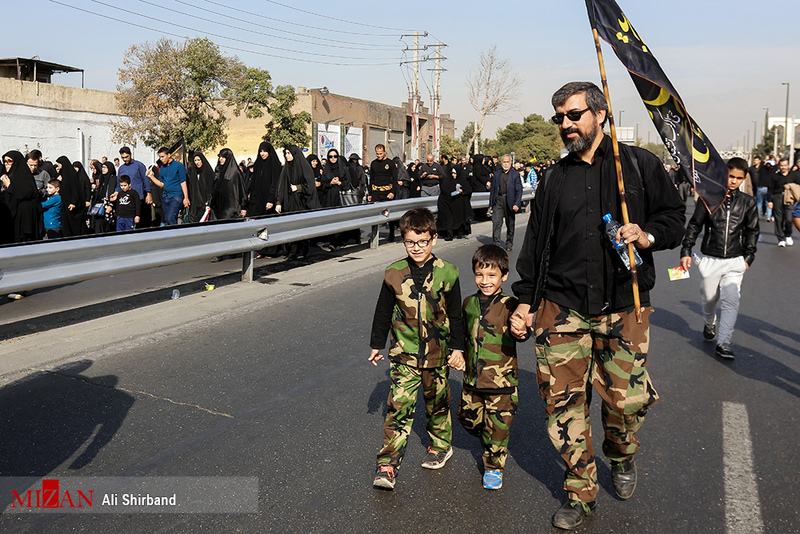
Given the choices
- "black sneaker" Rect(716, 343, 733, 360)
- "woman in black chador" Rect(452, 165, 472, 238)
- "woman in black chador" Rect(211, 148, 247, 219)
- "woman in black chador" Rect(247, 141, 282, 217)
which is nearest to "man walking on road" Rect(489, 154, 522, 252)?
"woman in black chador" Rect(452, 165, 472, 238)

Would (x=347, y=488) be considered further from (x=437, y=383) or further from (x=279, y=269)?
(x=279, y=269)

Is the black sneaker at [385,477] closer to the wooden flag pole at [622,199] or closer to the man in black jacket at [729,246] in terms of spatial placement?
the wooden flag pole at [622,199]

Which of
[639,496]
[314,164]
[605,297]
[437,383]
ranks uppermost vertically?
[314,164]

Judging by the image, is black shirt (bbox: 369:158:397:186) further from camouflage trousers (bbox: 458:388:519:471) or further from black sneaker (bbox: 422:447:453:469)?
camouflage trousers (bbox: 458:388:519:471)

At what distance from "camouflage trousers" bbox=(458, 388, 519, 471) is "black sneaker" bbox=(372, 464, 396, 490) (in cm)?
48

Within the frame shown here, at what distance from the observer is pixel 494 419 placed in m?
3.74

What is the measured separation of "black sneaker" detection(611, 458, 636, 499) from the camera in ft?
11.9

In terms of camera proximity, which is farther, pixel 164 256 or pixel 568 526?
pixel 164 256

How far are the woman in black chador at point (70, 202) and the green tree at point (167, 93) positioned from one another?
74.3 feet

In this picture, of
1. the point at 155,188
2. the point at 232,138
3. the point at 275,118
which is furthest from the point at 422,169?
the point at 232,138

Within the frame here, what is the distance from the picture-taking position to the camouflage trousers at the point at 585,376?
3391 millimetres

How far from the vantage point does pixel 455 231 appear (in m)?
16.7

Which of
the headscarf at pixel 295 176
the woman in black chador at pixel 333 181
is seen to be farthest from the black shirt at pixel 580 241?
the woman in black chador at pixel 333 181

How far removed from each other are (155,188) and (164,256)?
302 inches
